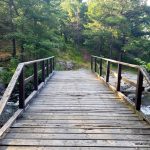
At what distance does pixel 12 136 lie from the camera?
→ 373 centimetres

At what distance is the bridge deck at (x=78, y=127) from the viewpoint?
3480mm

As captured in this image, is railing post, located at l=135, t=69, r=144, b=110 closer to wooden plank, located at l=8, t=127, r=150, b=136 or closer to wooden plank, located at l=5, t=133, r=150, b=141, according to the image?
wooden plank, located at l=8, t=127, r=150, b=136

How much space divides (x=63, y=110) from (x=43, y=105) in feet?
2.08

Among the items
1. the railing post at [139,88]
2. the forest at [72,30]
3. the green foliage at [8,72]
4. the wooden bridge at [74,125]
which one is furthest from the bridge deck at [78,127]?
the green foliage at [8,72]

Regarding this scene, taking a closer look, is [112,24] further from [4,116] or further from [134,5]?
[4,116]

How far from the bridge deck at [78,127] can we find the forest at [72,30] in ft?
26.9

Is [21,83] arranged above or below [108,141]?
above

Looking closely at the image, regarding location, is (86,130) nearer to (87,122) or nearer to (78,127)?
(78,127)

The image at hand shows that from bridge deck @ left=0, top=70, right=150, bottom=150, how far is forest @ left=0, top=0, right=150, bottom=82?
323 inches

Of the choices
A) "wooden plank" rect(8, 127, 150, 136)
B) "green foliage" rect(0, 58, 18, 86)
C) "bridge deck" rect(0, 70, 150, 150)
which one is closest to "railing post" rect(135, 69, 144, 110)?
"bridge deck" rect(0, 70, 150, 150)

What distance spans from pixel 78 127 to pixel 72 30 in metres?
24.6

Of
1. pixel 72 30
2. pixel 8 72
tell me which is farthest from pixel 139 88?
pixel 72 30

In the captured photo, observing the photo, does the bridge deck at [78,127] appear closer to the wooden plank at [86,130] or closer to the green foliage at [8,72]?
the wooden plank at [86,130]

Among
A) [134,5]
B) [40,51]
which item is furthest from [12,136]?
[134,5]
